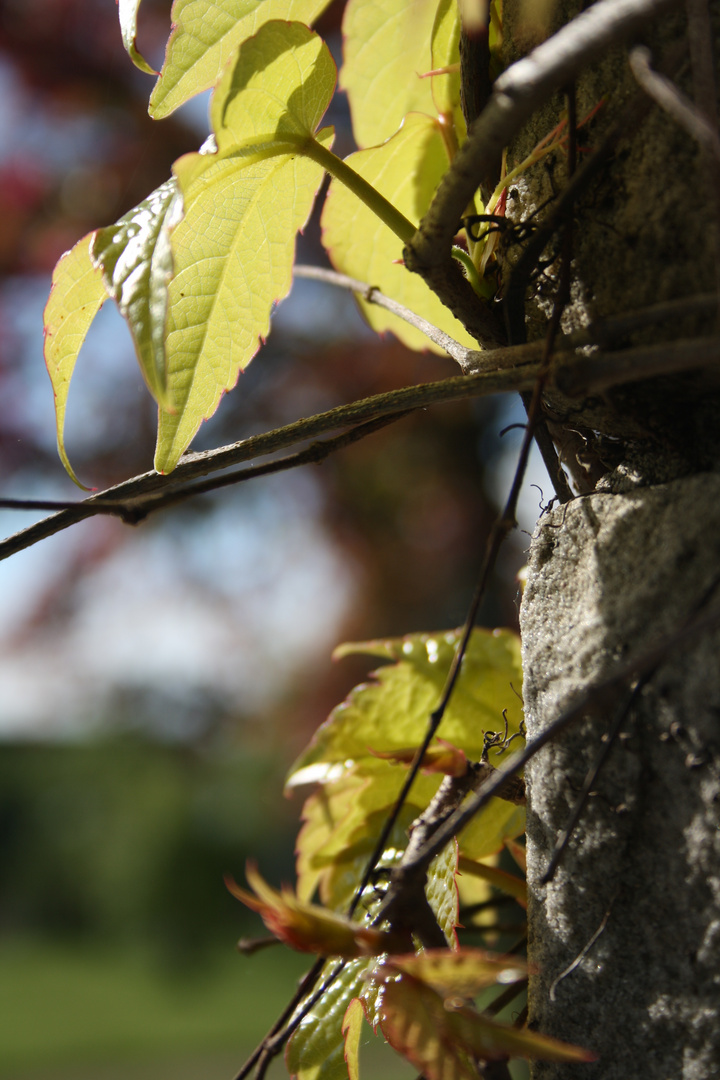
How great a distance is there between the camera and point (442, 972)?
0.13 m

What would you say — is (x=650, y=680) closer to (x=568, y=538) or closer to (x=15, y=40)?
(x=568, y=538)

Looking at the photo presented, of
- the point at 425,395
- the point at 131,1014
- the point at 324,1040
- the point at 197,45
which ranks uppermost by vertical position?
the point at 197,45

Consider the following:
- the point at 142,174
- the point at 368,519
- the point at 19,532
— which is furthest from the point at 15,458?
the point at 19,532

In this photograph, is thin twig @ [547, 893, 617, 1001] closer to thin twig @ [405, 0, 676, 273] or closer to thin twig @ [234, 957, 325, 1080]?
thin twig @ [234, 957, 325, 1080]

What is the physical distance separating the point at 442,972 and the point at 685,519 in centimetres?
10

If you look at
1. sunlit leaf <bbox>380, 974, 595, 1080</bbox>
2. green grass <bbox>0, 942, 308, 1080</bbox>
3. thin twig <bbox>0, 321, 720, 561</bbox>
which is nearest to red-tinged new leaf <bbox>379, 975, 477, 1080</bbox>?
sunlit leaf <bbox>380, 974, 595, 1080</bbox>

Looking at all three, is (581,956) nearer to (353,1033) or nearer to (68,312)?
(353,1033)

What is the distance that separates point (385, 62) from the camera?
10.7 inches

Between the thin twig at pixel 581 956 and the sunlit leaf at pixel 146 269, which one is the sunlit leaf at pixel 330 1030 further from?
the sunlit leaf at pixel 146 269

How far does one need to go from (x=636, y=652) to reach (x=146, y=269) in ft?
0.43

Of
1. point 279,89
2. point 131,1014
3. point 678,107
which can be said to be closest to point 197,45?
point 279,89

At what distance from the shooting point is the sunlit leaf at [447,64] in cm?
24

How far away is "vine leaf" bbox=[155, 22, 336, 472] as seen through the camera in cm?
19

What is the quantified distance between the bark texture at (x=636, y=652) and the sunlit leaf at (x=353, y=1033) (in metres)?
0.05
